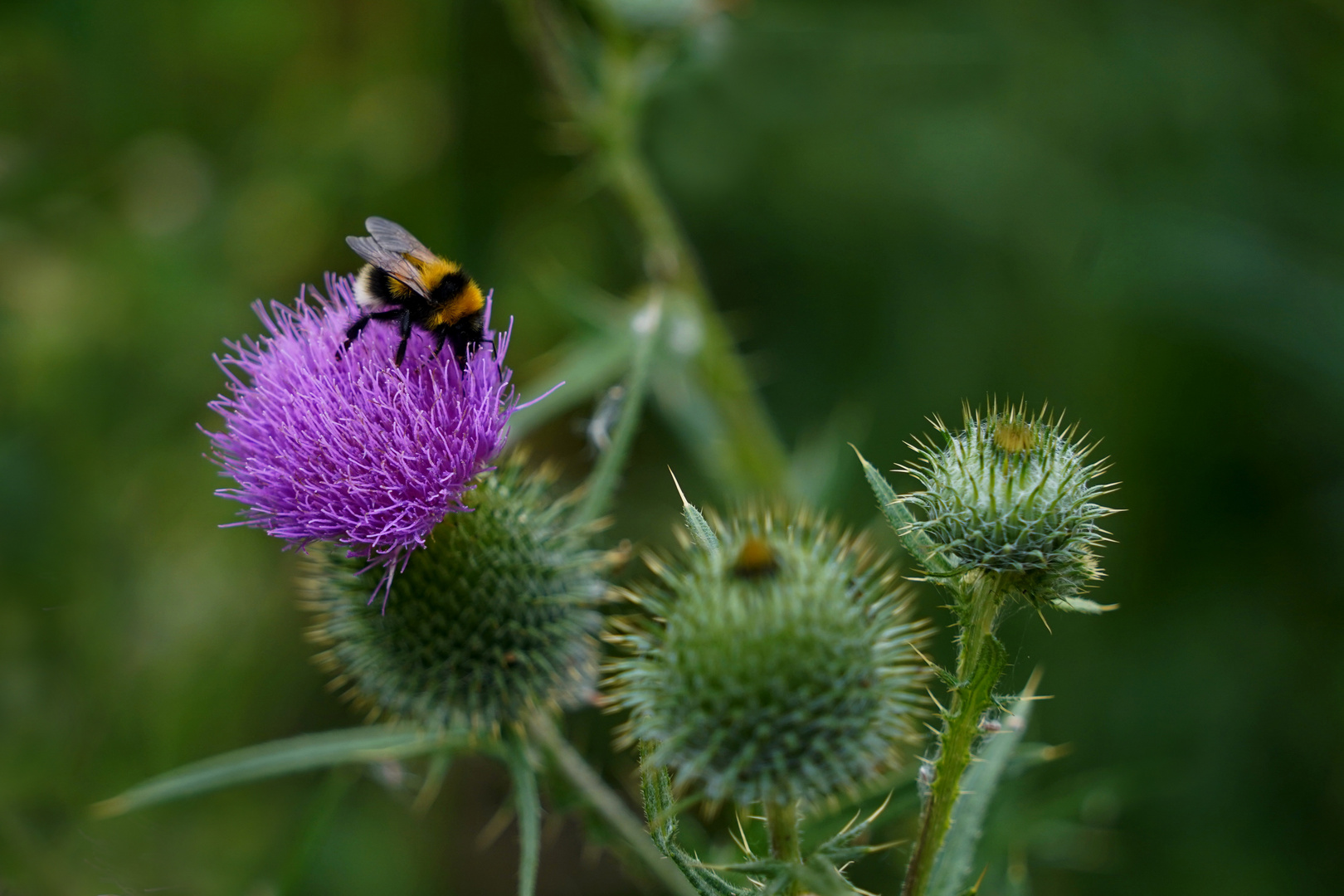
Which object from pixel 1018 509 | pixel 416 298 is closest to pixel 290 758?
pixel 416 298

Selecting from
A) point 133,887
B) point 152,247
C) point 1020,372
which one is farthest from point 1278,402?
point 152,247

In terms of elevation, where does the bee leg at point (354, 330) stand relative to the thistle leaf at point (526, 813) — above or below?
above

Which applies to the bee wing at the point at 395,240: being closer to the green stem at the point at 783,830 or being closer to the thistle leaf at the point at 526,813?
the thistle leaf at the point at 526,813

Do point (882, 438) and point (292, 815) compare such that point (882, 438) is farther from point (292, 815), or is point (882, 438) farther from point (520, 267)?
point (292, 815)

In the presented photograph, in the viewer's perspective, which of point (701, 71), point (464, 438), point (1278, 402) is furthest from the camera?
point (1278, 402)

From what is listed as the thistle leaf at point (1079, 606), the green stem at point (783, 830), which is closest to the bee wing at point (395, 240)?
the green stem at point (783, 830)

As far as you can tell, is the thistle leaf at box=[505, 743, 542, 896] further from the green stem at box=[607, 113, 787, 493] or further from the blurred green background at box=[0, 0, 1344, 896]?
the green stem at box=[607, 113, 787, 493]
